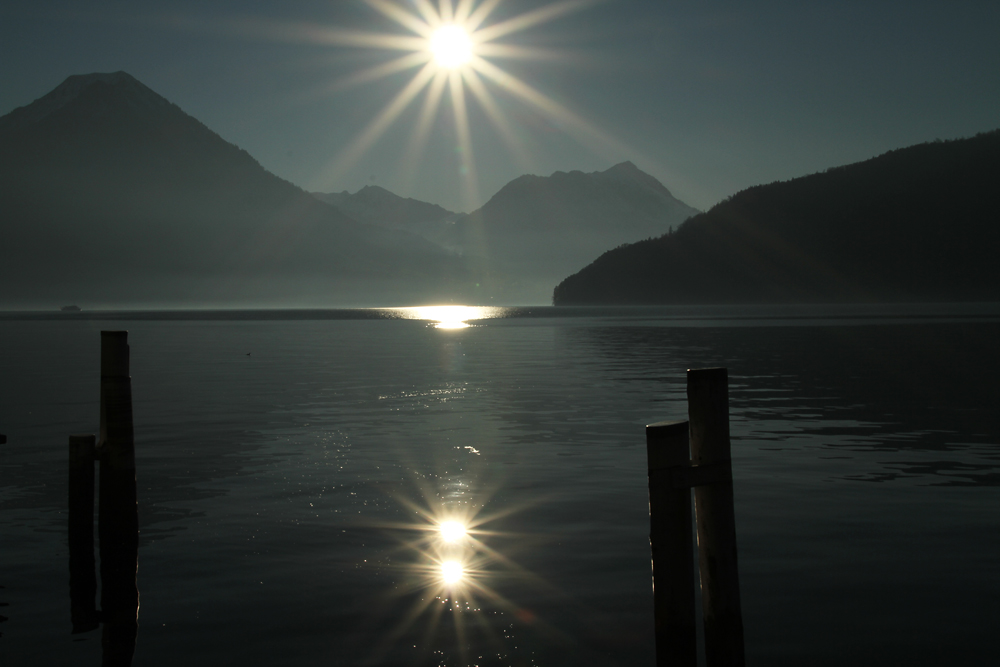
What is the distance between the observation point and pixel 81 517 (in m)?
12.9

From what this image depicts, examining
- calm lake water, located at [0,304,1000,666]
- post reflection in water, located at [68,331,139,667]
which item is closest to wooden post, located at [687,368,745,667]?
calm lake water, located at [0,304,1000,666]

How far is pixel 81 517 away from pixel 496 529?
657 centimetres

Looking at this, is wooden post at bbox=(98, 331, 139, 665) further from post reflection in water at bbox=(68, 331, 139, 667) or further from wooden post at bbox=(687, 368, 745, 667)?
wooden post at bbox=(687, 368, 745, 667)

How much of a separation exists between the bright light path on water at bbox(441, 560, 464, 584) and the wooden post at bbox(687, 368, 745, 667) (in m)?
4.63

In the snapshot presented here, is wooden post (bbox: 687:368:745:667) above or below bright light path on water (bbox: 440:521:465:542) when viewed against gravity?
above

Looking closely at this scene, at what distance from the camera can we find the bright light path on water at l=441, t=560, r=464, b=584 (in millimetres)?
12391

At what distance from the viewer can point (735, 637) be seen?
8.60 m

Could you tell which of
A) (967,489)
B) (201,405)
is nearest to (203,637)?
(967,489)

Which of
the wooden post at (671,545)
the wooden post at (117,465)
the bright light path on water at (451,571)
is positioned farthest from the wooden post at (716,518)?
the wooden post at (117,465)

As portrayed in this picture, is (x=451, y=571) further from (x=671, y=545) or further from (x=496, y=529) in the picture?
(x=671, y=545)

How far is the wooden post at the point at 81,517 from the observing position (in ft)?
40.1

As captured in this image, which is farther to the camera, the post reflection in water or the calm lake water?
the post reflection in water

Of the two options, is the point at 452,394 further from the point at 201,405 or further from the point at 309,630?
the point at 309,630

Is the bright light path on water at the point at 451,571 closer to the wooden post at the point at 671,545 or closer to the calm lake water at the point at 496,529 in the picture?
the calm lake water at the point at 496,529
